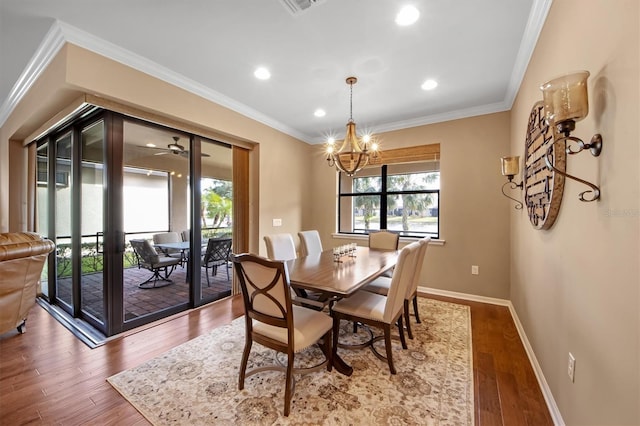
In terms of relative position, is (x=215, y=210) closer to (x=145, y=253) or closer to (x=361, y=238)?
(x=145, y=253)

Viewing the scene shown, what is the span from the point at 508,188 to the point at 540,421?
8.67ft

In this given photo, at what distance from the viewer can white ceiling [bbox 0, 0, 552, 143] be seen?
1910 mm

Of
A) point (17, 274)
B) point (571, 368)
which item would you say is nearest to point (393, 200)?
point (571, 368)

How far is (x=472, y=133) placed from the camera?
3697 mm

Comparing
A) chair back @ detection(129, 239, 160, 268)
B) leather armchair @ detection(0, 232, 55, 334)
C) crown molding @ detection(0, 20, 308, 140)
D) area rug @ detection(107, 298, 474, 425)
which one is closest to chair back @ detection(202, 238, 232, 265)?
chair back @ detection(129, 239, 160, 268)

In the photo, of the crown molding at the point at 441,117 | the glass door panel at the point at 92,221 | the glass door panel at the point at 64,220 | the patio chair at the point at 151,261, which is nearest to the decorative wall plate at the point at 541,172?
the crown molding at the point at 441,117

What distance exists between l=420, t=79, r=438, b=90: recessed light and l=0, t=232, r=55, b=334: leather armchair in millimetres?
4307

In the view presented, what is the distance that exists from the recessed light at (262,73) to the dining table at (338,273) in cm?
203

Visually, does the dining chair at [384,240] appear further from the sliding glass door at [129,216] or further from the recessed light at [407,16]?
the recessed light at [407,16]

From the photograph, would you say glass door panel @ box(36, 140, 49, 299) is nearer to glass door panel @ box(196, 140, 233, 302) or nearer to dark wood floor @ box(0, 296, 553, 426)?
dark wood floor @ box(0, 296, 553, 426)

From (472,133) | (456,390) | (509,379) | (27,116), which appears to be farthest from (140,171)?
(472,133)

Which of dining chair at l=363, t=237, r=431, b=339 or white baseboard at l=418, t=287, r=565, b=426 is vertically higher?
dining chair at l=363, t=237, r=431, b=339

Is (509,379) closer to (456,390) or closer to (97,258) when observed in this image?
(456,390)

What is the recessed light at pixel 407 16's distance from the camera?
189 cm
